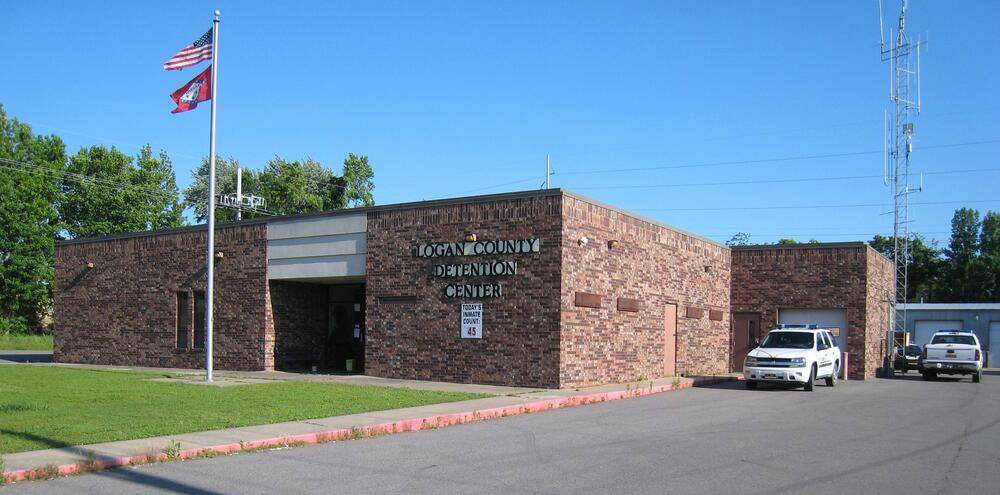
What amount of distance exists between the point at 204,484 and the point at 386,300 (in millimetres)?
14343

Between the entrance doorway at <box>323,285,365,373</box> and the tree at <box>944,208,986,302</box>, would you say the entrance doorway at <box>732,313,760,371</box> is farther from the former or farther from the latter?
the tree at <box>944,208,986,302</box>

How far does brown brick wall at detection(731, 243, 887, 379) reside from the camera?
30.2 metres

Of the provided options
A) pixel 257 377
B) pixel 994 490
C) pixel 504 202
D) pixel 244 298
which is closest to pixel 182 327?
pixel 244 298

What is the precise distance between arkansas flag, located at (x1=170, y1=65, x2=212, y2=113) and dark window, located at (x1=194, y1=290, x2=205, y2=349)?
7427 mm

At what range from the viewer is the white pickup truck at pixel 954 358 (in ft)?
99.0

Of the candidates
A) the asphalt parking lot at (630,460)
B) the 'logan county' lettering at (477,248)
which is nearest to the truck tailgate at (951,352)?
the asphalt parking lot at (630,460)

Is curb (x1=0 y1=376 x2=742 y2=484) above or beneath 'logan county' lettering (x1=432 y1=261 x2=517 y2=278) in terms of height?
beneath

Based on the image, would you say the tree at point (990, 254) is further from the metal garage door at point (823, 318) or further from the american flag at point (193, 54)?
the american flag at point (193, 54)

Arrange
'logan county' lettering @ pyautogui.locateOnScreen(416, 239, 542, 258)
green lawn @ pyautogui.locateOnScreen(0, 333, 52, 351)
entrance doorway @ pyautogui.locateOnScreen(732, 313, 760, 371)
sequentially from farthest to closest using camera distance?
green lawn @ pyautogui.locateOnScreen(0, 333, 52, 351)
entrance doorway @ pyautogui.locateOnScreen(732, 313, 760, 371)
'logan county' lettering @ pyautogui.locateOnScreen(416, 239, 542, 258)

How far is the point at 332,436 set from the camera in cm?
1237

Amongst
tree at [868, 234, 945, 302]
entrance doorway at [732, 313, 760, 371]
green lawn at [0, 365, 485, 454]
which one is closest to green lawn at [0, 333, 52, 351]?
green lawn at [0, 365, 485, 454]

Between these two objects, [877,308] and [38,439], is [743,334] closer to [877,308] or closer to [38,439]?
[877,308]

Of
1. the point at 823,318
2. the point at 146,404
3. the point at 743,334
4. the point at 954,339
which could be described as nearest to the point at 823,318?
the point at 823,318

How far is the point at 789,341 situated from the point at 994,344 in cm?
2845
